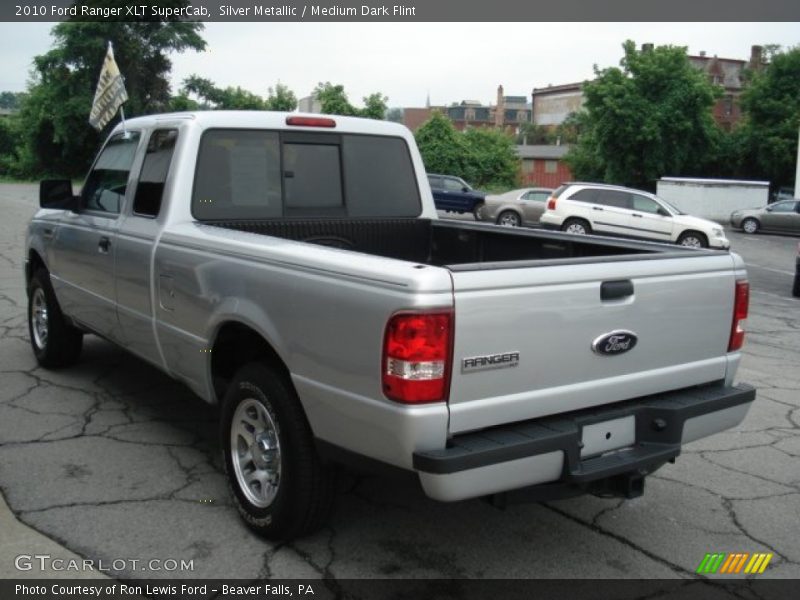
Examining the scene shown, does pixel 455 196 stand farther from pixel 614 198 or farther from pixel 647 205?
pixel 647 205

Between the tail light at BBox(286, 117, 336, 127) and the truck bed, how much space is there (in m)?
0.58

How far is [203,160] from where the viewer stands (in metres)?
4.65

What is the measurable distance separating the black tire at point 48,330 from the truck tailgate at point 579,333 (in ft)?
13.8

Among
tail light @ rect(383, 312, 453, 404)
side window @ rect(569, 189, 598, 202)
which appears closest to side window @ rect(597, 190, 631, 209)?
side window @ rect(569, 189, 598, 202)

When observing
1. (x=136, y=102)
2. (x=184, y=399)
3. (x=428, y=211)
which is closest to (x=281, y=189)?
(x=428, y=211)

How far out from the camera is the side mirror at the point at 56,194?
5.90 metres

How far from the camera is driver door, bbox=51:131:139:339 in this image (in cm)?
516

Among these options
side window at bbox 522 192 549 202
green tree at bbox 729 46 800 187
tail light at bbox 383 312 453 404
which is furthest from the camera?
green tree at bbox 729 46 800 187

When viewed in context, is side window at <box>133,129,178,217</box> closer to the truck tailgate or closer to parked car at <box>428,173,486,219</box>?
the truck tailgate

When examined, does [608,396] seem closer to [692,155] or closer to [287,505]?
[287,505]

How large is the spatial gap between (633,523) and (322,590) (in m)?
1.64

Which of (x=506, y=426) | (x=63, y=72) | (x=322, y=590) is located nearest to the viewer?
(x=506, y=426)

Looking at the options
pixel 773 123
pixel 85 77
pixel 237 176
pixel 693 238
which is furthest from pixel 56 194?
pixel 85 77

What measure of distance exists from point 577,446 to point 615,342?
46cm
